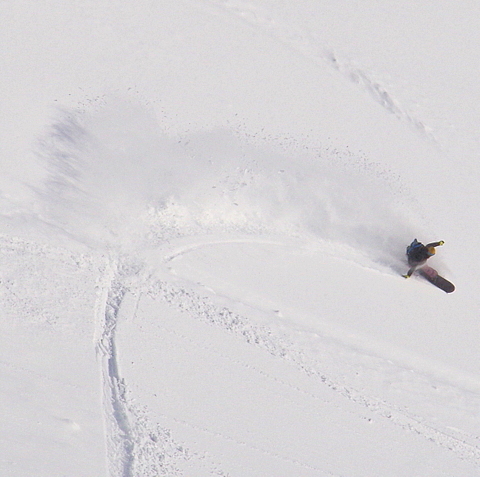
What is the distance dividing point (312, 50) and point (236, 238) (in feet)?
14.1

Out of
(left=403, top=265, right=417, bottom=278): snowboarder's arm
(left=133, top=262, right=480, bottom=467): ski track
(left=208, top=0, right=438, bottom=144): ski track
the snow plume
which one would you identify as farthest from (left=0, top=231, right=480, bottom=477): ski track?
(left=208, top=0, right=438, bottom=144): ski track

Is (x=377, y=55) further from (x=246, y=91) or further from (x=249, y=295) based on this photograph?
(x=249, y=295)

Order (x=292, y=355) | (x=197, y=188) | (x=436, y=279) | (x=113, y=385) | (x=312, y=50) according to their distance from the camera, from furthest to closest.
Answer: (x=312, y=50) < (x=436, y=279) < (x=197, y=188) < (x=292, y=355) < (x=113, y=385)

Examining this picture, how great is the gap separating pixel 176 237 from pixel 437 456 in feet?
15.8

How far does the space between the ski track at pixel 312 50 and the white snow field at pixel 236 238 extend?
0.04m

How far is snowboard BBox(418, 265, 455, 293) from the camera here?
959 cm

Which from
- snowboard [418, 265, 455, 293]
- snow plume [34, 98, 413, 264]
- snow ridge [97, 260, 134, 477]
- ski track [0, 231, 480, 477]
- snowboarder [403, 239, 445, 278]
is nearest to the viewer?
snow ridge [97, 260, 134, 477]

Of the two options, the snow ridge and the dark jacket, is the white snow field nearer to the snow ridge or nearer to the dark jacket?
the snow ridge

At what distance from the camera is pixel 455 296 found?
9.70m

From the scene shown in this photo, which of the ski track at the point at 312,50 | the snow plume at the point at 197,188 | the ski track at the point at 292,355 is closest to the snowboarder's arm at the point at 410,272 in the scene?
the snow plume at the point at 197,188

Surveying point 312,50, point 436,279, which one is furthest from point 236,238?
point 312,50

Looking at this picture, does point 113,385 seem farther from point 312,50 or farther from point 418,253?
point 312,50

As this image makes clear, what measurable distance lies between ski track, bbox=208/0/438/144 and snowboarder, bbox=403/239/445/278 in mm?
2783

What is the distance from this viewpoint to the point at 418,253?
9.18 m
